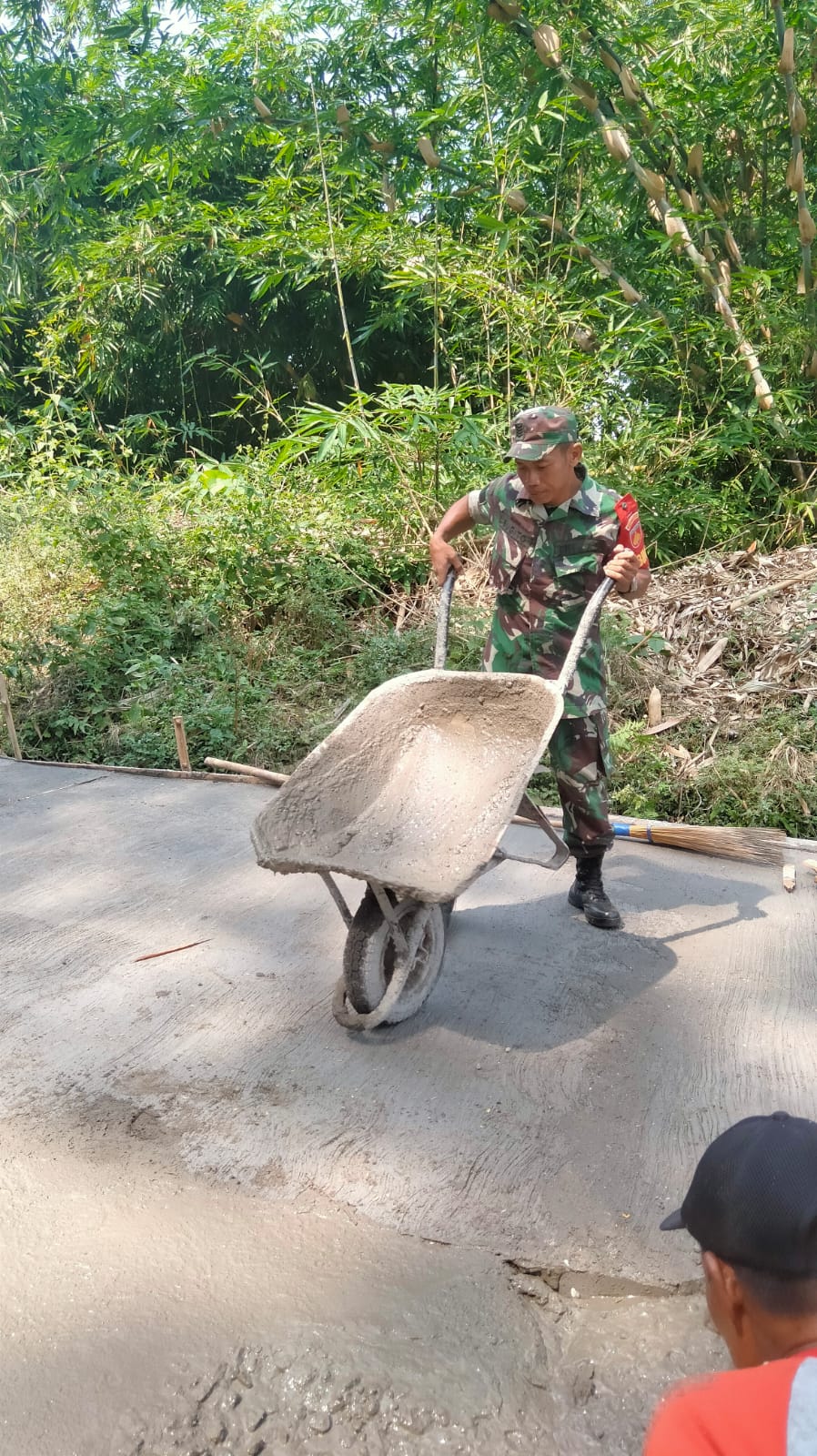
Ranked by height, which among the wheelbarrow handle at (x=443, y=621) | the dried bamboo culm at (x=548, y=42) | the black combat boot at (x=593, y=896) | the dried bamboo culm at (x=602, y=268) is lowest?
the black combat boot at (x=593, y=896)

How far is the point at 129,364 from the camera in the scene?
10.1 metres

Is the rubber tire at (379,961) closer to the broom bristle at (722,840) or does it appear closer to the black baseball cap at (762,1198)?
the black baseball cap at (762,1198)

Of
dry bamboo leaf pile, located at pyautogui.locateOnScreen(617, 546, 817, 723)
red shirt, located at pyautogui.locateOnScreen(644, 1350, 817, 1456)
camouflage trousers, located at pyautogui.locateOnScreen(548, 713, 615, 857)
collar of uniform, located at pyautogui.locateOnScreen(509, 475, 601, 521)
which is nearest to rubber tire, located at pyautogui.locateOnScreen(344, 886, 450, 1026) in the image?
camouflage trousers, located at pyautogui.locateOnScreen(548, 713, 615, 857)

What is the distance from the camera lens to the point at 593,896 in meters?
3.19

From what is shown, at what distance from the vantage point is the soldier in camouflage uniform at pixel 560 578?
111 inches

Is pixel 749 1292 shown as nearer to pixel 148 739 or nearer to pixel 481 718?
pixel 481 718

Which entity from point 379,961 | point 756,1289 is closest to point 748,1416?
point 756,1289

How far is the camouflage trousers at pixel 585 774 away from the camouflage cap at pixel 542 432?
78 cm

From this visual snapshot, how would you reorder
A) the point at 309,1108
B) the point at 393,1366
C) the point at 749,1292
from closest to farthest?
the point at 749,1292 → the point at 393,1366 → the point at 309,1108

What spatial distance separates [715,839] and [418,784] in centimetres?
158

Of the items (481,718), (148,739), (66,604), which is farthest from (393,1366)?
(66,604)

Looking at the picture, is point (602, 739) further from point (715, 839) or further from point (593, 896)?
point (715, 839)

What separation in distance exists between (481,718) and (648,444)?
12.6ft

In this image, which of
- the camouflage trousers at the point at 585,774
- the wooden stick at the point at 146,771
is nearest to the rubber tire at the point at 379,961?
the camouflage trousers at the point at 585,774
